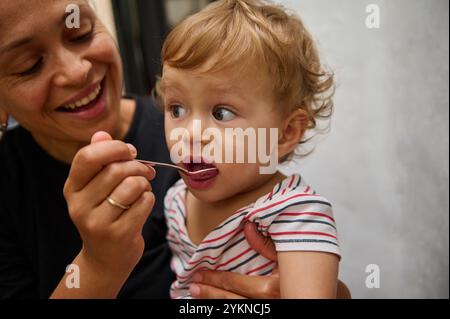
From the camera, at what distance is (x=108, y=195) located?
0.53m

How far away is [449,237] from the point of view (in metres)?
0.81

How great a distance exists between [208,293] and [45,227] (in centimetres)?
35

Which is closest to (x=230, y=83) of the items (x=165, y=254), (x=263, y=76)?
(x=263, y=76)

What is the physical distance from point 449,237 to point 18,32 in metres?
0.80

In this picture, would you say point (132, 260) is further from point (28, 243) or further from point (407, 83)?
point (407, 83)

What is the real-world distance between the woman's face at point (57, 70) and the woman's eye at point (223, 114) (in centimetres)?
21

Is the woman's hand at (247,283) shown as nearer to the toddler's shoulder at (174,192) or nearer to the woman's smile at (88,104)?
the toddler's shoulder at (174,192)

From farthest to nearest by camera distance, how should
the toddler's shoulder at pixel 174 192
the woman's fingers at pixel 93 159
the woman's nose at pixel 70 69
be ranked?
the toddler's shoulder at pixel 174 192 → the woman's nose at pixel 70 69 → the woman's fingers at pixel 93 159

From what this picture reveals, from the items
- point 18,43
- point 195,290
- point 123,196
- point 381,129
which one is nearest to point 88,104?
point 18,43

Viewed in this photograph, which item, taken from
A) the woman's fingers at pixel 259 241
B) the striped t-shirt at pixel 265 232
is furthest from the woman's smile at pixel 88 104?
the woman's fingers at pixel 259 241

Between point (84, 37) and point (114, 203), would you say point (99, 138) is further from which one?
point (84, 37)

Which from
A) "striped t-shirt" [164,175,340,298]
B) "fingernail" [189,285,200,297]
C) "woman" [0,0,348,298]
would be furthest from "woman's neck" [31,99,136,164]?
"fingernail" [189,285,200,297]

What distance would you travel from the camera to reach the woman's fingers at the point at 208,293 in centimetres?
65

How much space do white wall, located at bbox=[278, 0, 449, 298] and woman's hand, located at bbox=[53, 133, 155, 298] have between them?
26 centimetres
